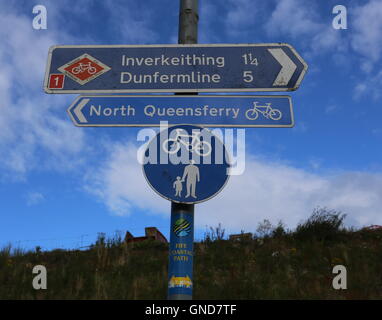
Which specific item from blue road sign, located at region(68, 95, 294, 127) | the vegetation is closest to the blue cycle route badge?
blue road sign, located at region(68, 95, 294, 127)

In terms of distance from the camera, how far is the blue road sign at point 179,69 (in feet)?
12.1

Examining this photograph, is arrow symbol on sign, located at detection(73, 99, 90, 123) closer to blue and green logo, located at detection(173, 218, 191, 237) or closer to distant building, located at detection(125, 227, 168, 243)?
blue and green logo, located at detection(173, 218, 191, 237)

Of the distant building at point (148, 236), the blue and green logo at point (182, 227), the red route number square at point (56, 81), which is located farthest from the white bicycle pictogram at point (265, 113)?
the distant building at point (148, 236)

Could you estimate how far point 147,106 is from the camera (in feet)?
12.0

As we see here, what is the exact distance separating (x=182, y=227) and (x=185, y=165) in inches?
17.9

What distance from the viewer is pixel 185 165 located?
3.11 meters

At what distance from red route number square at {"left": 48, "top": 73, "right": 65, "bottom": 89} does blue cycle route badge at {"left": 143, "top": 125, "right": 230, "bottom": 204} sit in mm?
1178

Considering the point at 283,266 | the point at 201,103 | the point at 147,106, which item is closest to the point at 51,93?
the point at 147,106

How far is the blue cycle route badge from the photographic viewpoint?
3.05 meters

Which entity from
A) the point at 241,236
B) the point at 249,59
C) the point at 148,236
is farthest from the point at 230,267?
the point at 249,59

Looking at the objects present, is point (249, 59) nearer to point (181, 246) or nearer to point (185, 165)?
point (185, 165)

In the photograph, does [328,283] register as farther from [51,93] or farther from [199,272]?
[51,93]
